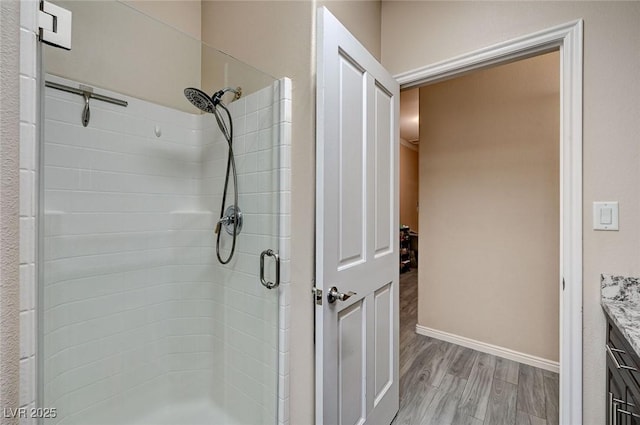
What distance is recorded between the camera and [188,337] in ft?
5.65

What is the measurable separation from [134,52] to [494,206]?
2775 mm

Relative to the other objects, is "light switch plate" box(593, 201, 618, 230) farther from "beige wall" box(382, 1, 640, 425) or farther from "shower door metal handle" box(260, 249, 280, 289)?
"shower door metal handle" box(260, 249, 280, 289)

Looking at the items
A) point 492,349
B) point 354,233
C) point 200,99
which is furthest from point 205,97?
point 492,349

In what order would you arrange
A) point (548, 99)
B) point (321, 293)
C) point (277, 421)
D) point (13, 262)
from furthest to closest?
point (548, 99)
point (277, 421)
point (321, 293)
point (13, 262)

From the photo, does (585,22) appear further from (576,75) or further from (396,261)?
(396,261)

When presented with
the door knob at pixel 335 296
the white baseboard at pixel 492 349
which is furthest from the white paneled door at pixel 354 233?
the white baseboard at pixel 492 349

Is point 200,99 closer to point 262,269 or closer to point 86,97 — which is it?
point 86,97

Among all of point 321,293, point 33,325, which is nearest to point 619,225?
point 321,293

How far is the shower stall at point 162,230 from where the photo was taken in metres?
1.27

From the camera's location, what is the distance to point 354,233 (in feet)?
4.23

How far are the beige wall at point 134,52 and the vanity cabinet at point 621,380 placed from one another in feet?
6.86

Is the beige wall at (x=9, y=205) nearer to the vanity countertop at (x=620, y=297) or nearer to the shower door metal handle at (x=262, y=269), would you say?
the shower door metal handle at (x=262, y=269)

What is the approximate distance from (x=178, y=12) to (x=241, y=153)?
3.54 ft

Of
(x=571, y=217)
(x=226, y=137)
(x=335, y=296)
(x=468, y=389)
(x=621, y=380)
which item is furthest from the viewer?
(x=468, y=389)
